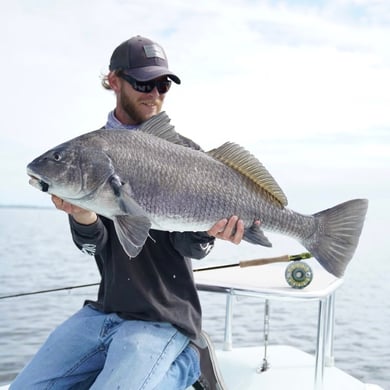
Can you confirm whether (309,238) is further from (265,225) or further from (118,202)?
(118,202)

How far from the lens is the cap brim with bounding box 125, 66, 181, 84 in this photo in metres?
3.48

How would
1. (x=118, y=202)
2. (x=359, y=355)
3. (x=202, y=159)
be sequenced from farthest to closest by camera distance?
(x=359, y=355) < (x=202, y=159) < (x=118, y=202)

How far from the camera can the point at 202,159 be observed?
10.3 ft

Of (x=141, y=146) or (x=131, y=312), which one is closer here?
(x=141, y=146)

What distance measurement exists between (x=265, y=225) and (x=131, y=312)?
87 cm

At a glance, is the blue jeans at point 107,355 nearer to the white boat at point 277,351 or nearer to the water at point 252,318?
the white boat at point 277,351

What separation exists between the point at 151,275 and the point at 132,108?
1.01 meters

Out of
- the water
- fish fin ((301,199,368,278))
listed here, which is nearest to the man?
fish fin ((301,199,368,278))

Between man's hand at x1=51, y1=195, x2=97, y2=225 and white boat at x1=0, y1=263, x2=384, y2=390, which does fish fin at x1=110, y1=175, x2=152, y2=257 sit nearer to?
man's hand at x1=51, y1=195, x2=97, y2=225

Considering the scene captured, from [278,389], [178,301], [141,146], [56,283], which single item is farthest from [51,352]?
[56,283]

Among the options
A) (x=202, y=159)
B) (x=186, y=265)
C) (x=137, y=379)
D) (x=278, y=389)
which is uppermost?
(x=202, y=159)

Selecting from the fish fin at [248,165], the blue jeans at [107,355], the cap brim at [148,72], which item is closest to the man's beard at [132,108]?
the cap brim at [148,72]

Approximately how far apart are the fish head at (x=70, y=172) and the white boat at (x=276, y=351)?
5.93 feet

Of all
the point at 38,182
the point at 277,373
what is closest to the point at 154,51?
the point at 38,182
